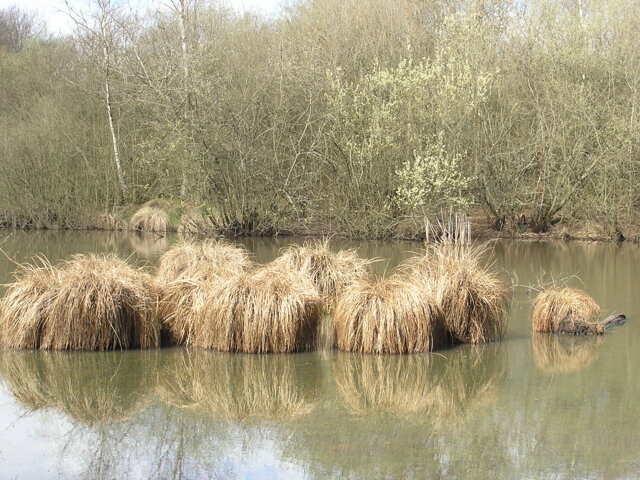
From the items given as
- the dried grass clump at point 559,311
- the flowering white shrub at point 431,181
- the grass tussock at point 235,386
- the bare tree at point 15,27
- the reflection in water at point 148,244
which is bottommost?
the grass tussock at point 235,386

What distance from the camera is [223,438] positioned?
6438 millimetres

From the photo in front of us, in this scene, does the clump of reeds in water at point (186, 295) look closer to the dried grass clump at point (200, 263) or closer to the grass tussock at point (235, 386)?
the dried grass clump at point (200, 263)

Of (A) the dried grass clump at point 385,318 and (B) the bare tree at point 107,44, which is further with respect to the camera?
(B) the bare tree at point 107,44

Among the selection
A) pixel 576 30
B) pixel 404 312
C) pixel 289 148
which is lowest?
pixel 404 312

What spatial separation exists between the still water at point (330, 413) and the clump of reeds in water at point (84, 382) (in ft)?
0.06

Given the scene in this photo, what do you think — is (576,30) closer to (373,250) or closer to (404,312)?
(373,250)

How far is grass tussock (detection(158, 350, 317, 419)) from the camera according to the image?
7.23 meters

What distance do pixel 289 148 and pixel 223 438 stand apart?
16.8 metres

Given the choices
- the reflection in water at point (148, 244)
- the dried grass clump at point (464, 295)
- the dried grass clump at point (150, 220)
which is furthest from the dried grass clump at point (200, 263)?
Answer: the dried grass clump at point (150, 220)

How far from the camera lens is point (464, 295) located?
9.38 metres

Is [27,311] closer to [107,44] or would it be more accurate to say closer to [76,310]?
[76,310]

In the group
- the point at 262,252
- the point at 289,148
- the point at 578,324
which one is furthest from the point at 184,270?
the point at 289,148

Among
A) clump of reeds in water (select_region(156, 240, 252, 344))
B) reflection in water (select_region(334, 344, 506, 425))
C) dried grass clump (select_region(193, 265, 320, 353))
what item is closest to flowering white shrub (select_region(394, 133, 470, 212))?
clump of reeds in water (select_region(156, 240, 252, 344))

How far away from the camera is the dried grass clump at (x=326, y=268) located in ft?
33.4
